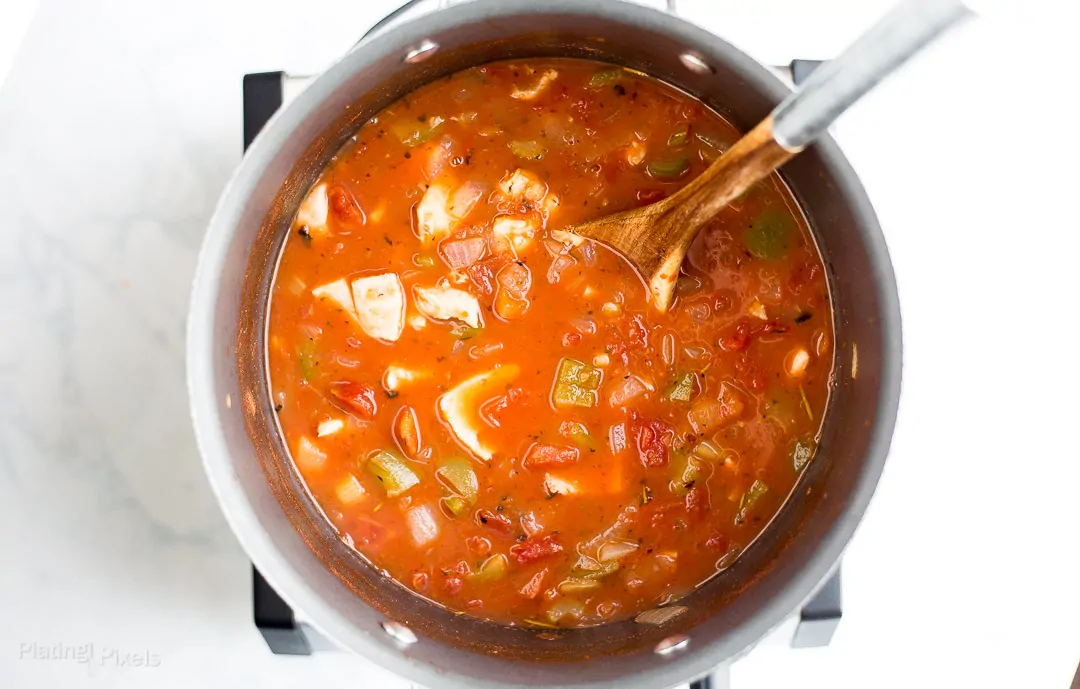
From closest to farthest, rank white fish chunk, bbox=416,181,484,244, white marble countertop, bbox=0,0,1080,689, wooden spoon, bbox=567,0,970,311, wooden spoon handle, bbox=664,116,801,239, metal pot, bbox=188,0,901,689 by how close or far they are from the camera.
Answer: wooden spoon, bbox=567,0,970,311, wooden spoon handle, bbox=664,116,801,239, metal pot, bbox=188,0,901,689, white fish chunk, bbox=416,181,484,244, white marble countertop, bbox=0,0,1080,689

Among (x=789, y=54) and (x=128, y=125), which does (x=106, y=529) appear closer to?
(x=128, y=125)

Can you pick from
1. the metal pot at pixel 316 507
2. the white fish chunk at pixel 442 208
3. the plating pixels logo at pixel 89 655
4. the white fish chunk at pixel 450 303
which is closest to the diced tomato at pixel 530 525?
the metal pot at pixel 316 507

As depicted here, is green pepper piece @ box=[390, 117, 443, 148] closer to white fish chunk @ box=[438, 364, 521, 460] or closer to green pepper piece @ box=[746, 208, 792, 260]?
white fish chunk @ box=[438, 364, 521, 460]

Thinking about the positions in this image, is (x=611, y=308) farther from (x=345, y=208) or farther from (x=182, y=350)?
(x=182, y=350)

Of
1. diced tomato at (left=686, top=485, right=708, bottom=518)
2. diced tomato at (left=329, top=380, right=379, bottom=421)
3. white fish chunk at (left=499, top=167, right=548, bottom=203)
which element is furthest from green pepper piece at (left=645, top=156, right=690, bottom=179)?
diced tomato at (left=329, top=380, right=379, bottom=421)

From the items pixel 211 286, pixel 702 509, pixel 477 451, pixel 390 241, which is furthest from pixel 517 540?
pixel 211 286

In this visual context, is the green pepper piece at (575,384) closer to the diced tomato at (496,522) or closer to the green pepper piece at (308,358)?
the diced tomato at (496,522)

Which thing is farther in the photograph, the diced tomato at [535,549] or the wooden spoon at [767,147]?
the diced tomato at [535,549]
